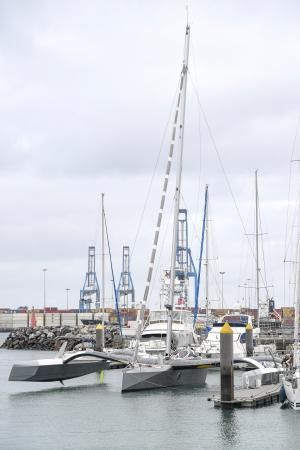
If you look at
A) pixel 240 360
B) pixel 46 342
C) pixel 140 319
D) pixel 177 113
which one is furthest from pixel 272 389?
pixel 46 342

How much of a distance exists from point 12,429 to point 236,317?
44016 millimetres

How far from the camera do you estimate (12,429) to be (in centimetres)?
3497

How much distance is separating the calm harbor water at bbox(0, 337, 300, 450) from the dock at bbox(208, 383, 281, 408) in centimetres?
35

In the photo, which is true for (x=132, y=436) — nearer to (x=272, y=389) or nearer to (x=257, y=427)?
(x=257, y=427)

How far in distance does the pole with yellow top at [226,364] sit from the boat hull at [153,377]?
20.5 feet

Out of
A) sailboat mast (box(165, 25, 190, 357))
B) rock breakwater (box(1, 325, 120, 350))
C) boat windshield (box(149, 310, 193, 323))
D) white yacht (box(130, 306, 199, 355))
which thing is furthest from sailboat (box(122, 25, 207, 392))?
rock breakwater (box(1, 325, 120, 350))

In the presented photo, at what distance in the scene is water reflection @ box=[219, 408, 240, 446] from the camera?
107 feet

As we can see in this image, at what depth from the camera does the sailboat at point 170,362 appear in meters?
43.8

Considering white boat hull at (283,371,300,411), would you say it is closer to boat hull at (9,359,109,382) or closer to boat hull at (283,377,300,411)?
boat hull at (283,377,300,411)

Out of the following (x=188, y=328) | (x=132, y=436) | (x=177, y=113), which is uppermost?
(x=177, y=113)

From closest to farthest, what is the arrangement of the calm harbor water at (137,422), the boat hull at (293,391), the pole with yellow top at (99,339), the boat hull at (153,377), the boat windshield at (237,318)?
the calm harbor water at (137,422), the boat hull at (293,391), the boat hull at (153,377), the pole with yellow top at (99,339), the boat windshield at (237,318)

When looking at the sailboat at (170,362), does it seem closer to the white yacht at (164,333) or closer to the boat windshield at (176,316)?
the white yacht at (164,333)

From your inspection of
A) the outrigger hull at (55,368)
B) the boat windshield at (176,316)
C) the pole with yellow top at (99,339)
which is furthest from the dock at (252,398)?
the pole with yellow top at (99,339)

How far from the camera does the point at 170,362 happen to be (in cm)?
4512
